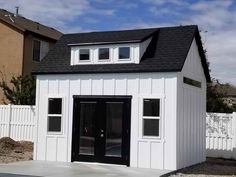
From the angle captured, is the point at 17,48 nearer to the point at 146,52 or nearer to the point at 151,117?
the point at 146,52

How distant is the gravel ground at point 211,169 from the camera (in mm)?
16297

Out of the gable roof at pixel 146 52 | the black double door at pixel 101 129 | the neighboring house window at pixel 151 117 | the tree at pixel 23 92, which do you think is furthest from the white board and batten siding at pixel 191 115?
the tree at pixel 23 92

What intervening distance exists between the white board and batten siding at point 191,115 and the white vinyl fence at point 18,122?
946 centimetres

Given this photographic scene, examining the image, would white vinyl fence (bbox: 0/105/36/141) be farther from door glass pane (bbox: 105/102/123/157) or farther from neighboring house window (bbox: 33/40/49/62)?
neighboring house window (bbox: 33/40/49/62)

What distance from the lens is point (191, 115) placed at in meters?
18.6

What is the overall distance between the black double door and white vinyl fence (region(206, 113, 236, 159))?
6.23m

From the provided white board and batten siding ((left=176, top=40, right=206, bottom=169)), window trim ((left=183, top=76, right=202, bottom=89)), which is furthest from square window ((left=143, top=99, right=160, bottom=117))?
window trim ((left=183, top=76, right=202, bottom=89))

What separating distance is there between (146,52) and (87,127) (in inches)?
139

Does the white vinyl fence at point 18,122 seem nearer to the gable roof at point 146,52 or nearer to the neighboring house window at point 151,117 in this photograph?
the gable roof at point 146,52

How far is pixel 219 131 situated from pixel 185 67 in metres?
5.29

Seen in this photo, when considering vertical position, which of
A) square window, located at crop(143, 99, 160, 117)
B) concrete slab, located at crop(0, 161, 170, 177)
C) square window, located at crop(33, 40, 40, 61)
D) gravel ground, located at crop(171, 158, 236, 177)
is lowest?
gravel ground, located at crop(171, 158, 236, 177)

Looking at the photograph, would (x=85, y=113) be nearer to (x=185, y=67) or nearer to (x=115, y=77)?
(x=115, y=77)

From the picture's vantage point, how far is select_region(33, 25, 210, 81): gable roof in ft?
56.4

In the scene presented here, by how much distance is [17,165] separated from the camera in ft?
56.0
